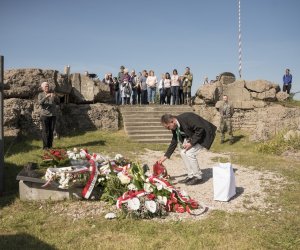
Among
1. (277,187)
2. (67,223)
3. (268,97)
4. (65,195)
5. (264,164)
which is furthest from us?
(268,97)

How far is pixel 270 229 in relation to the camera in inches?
183

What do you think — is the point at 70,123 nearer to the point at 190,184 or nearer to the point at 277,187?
the point at 190,184

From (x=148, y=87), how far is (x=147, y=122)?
249 cm

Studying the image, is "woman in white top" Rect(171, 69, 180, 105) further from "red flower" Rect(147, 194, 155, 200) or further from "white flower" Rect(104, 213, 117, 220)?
"white flower" Rect(104, 213, 117, 220)

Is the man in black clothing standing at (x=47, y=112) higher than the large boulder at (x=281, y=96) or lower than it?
lower

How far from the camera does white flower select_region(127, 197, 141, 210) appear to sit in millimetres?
4926

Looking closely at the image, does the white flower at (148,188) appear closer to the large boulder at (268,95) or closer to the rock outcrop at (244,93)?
the rock outcrop at (244,93)

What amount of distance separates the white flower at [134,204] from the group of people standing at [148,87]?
1114cm

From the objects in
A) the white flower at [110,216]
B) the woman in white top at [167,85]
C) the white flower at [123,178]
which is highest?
the woman in white top at [167,85]

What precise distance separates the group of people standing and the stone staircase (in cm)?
94

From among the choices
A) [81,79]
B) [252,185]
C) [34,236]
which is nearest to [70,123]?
[81,79]

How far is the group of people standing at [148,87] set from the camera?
52.4 ft

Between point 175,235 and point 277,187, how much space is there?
3.26m

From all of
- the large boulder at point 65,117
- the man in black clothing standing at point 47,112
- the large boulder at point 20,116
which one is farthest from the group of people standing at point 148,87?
the man in black clothing standing at point 47,112
